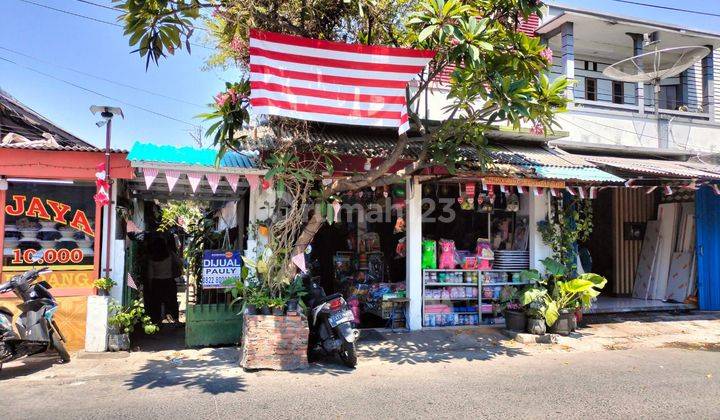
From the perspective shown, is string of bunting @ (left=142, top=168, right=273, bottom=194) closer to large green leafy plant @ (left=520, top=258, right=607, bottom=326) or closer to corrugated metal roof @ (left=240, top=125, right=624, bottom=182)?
corrugated metal roof @ (left=240, top=125, right=624, bottom=182)

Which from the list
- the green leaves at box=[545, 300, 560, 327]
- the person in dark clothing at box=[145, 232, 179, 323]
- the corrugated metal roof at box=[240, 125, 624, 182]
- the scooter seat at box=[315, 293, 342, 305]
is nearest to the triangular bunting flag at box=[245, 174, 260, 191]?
the corrugated metal roof at box=[240, 125, 624, 182]

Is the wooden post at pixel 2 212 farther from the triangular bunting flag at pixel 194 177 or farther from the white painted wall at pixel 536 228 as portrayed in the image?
the white painted wall at pixel 536 228

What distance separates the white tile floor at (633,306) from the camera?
426 inches

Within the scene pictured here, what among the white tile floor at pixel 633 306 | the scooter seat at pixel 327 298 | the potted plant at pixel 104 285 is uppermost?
the potted plant at pixel 104 285

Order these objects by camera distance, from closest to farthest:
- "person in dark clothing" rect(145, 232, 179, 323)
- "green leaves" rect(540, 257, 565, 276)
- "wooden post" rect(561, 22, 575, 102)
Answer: "green leaves" rect(540, 257, 565, 276), "person in dark clothing" rect(145, 232, 179, 323), "wooden post" rect(561, 22, 575, 102)

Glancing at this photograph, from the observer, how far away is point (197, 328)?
299 inches

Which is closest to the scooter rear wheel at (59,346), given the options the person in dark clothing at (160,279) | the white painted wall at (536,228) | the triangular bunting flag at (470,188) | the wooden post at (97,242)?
the wooden post at (97,242)

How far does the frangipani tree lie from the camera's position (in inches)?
236

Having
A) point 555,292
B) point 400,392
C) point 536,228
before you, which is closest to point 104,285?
point 400,392

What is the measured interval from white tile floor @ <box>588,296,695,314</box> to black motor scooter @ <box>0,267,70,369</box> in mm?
10166

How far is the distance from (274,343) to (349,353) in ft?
3.34

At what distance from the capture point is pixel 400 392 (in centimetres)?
546

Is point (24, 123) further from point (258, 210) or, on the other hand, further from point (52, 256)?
point (258, 210)

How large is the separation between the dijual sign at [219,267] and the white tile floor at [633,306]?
7.75 m
